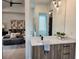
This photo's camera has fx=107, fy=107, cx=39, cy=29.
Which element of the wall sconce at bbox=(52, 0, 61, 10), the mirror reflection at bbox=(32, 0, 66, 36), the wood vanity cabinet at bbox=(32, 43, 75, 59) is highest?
the wall sconce at bbox=(52, 0, 61, 10)

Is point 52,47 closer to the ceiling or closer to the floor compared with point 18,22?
closer to the floor

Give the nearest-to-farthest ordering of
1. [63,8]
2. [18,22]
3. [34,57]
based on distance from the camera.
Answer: [34,57] → [63,8] → [18,22]

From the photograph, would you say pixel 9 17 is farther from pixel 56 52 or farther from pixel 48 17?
pixel 56 52

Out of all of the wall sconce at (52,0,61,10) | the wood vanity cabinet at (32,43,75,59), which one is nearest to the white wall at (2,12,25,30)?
the wall sconce at (52,0,61,10)

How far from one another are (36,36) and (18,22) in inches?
41.5

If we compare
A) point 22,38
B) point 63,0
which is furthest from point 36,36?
point 63,0

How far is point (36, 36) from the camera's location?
3664 millimetres

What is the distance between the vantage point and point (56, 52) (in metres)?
3.08

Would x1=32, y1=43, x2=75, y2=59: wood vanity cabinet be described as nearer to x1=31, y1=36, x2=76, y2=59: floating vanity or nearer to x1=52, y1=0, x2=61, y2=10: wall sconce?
x1=31, y1=36, x2=76, y2=59: floating vanity

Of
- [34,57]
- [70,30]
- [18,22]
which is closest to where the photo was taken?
[34,57]

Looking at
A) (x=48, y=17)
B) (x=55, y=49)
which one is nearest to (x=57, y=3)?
(x=48, y=17)

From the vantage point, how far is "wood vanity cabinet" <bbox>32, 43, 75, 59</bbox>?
290cm

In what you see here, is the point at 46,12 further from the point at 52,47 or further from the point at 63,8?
the point at 52,47

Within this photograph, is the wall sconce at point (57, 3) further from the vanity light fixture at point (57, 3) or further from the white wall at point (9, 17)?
the white wall at point (9, 17)
